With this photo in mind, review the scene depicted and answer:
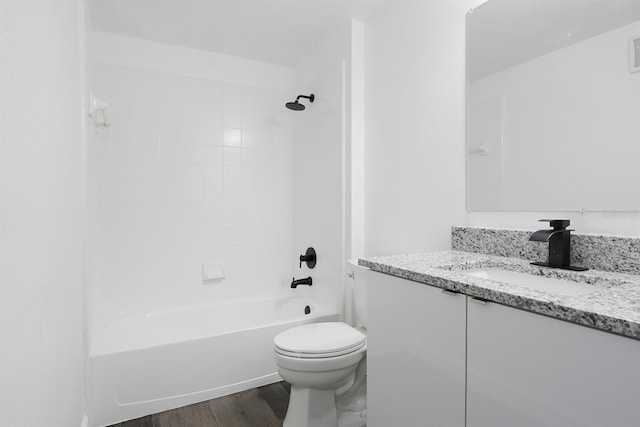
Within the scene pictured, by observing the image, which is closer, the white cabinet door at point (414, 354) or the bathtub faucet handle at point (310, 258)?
the white cabinet door at point (414, 354)

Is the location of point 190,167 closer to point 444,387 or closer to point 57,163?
point 57,163

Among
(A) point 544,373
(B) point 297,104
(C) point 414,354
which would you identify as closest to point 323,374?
(C) point 414,354

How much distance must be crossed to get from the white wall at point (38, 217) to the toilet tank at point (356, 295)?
126 cm

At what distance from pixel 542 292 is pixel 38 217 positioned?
1.24 m

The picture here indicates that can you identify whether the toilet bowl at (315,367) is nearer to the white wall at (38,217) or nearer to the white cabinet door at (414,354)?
the white cabinet door at (414,354)

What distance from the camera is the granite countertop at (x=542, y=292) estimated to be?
0.59 m

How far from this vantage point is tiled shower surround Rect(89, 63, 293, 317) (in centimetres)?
229

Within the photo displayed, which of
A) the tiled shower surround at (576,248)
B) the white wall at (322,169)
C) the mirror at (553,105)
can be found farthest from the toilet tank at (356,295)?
the mirror at (553,105)

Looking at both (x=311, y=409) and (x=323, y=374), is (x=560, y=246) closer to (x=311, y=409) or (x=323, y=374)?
(x=323, y=374)

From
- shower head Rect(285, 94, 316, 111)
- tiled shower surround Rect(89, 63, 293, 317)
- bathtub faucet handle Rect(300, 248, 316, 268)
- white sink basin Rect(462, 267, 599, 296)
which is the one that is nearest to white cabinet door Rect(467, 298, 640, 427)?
white sink basin Rect(462, 267, 599, 296)

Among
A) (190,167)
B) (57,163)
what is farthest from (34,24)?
(190,167)

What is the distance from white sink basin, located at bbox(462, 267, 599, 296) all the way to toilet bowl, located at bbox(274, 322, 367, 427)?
2.29 feet

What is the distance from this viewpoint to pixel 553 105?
1.17m

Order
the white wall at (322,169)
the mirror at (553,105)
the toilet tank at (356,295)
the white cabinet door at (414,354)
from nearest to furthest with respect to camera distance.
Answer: the white cabinet door at (414,354), the mirror at (553,105), the toilet tank at (356,295), the white wall at (322,169)
